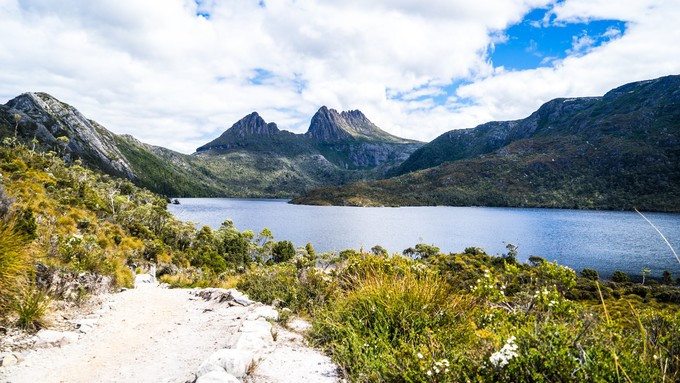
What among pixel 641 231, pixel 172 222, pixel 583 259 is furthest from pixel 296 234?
pixel 641 231

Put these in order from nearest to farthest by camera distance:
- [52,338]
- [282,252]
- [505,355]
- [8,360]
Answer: [505,355] < [8,360] < [52,338] < [282,252]

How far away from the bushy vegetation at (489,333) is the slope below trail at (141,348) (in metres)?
1.03

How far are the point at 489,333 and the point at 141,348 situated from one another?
265 inches

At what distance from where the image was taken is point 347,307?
22.7 feet

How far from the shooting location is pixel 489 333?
4.07 metres

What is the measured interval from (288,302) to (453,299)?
5.12m

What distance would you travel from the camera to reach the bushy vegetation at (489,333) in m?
3.31

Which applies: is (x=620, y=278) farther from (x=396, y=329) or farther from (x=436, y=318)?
(x=396, y=329)

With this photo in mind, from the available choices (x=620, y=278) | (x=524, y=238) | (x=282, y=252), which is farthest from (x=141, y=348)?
(x=524, y=238)

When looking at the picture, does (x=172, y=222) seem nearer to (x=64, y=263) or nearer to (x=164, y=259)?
(x=164, y=259)

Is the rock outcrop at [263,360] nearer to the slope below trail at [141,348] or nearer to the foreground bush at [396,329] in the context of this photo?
the slope below trail at [141,348]

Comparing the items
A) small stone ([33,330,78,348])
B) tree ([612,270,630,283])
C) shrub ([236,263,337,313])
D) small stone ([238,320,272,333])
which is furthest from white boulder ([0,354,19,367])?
tree ([612,270,630,283])

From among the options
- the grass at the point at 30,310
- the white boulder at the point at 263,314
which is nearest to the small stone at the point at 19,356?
the grass at the point at 30,310

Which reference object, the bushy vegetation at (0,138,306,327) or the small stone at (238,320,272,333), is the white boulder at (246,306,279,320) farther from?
the bushy vegetation at (0,138,306,327)
